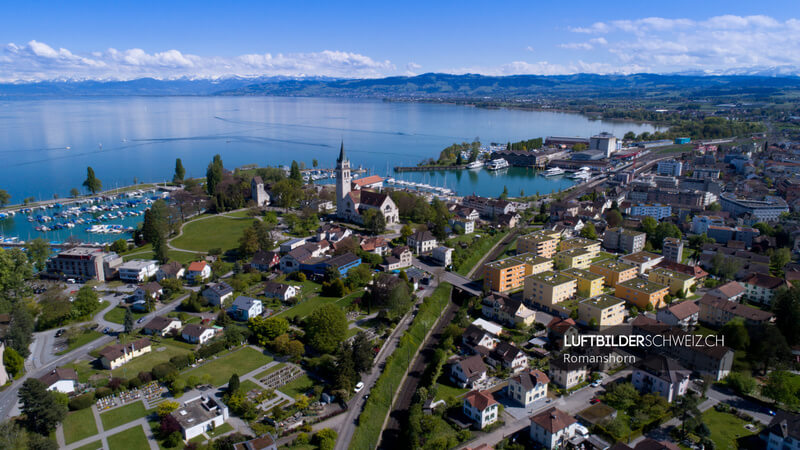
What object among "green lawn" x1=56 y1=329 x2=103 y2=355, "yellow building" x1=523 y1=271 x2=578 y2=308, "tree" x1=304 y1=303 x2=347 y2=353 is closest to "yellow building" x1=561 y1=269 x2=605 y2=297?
"yellow building" x1=523 y1=271 x2=578 y2=308

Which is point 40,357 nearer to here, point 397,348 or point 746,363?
point 397,348

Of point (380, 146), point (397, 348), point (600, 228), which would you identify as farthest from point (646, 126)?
point (397, 348)

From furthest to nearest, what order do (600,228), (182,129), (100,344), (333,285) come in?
(182,129) → (600,228) → (333,285) → (100,344)

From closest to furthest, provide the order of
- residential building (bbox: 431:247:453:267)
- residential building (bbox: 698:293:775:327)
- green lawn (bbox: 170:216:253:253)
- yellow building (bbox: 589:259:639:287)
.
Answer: residential building (bbox: 698:293:775:327) < yellow building (bbox: 589:259:639:287) < residential building (bbox: 431:247:453:267) < green lawn (bbox: 170:216:253:253)

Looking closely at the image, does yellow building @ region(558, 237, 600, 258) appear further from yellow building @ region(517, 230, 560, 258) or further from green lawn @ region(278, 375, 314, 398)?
green lawn @ region(278, 375, 314, 398)

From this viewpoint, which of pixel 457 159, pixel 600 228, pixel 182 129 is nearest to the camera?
pixel 600 228

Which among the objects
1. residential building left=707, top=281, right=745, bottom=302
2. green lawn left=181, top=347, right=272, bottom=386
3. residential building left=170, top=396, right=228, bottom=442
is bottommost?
green lawn left=181, top=347, right=272, bottom=386

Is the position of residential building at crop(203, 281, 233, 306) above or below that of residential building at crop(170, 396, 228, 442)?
above
